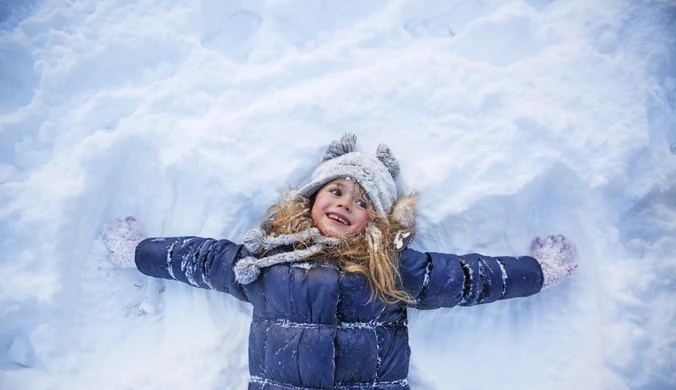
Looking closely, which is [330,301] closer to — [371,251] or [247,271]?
[371,251]

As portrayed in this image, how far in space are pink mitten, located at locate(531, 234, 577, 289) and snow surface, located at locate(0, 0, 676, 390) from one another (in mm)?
72

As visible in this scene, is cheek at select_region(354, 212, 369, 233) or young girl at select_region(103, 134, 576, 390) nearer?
young girl at select_region(103, 134, 576, 390)

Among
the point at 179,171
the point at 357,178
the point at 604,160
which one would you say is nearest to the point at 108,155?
the point at 179,171

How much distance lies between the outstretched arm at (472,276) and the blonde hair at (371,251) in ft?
0.27

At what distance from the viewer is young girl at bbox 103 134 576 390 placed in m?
1.93

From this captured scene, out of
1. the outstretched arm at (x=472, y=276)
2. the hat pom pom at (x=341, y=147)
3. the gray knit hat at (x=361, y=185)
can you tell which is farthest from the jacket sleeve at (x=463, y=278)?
the hat pom pom at (x=341, y=147)

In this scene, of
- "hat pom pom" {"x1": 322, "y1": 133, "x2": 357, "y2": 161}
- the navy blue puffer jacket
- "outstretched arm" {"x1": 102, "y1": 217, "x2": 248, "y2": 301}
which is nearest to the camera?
the navy blue puffer jacket

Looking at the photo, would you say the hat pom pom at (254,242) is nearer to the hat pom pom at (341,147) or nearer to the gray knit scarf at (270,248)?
the gray knit scarf at (270,248)

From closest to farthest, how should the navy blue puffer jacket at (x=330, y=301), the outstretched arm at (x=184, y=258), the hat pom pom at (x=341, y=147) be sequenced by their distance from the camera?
1. the navy blue puffer jacket at (x=330, y=301)
2. the outstretched arm at (x=184, y=258)
3. the hat pom pom at (x=341, y=147)

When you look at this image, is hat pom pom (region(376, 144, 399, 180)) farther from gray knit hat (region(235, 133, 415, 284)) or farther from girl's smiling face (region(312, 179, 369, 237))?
girl's smiling face (region(312, 179, 369, 237))

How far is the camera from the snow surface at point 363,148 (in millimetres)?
2170

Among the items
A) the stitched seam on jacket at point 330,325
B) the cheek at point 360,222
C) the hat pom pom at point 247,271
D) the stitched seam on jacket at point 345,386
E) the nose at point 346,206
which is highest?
the nose at point 346,206

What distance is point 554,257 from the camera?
7.21 ft

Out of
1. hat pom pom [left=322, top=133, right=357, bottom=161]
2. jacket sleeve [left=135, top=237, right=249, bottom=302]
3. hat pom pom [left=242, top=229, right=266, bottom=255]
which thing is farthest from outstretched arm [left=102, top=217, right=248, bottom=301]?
hat pom pom [left=322, top=133, right=357, bottom=161]
